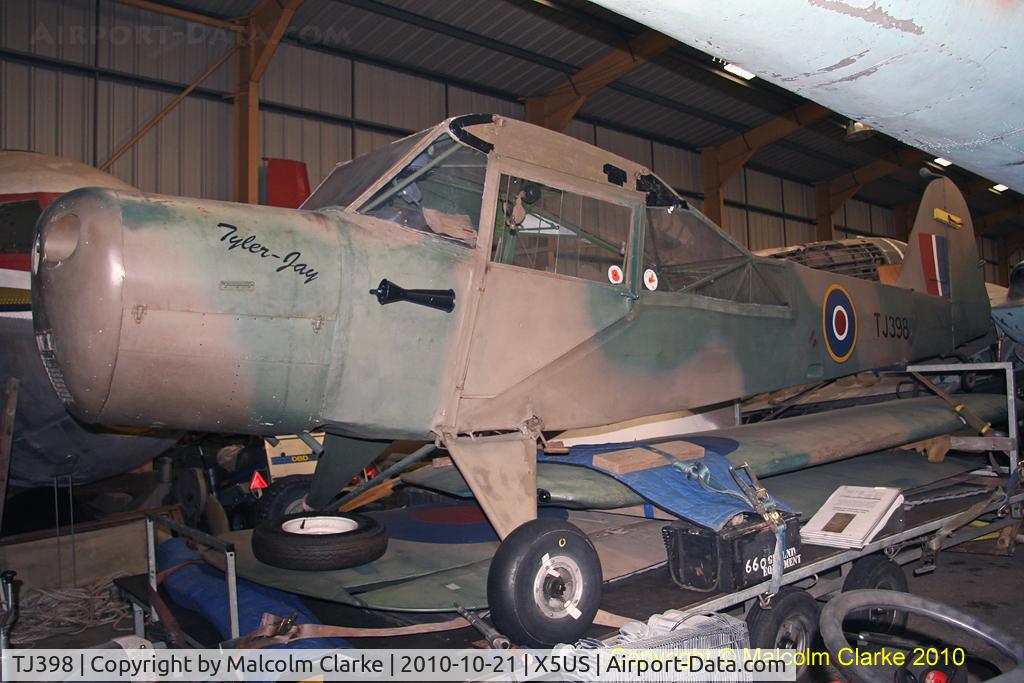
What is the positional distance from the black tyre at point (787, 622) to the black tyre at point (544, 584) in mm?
980

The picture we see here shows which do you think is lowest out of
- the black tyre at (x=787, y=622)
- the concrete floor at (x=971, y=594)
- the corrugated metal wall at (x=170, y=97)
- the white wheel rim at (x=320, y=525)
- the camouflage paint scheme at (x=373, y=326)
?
the concrete floor at (x=971, y=594)

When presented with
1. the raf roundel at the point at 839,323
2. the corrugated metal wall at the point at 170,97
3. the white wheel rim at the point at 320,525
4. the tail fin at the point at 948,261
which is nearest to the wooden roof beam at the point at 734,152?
the corrugated metal wall at the point at 170,97

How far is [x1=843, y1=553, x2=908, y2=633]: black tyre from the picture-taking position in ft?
15.5

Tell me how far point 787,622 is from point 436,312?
2.51 metres

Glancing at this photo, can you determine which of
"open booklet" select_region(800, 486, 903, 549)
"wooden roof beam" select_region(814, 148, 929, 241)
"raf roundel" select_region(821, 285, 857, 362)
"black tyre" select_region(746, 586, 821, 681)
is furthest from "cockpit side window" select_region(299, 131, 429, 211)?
"wooden roof beam" select_region(814, 148, 929, 241)

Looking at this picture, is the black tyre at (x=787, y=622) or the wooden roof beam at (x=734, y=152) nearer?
the black tyre at (x=787, y=622)

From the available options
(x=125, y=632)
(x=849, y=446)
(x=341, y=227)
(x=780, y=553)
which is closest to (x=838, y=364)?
(x=849, y=446)

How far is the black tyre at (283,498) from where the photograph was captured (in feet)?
17.6

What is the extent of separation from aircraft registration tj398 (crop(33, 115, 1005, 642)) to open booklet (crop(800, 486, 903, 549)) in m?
0.54

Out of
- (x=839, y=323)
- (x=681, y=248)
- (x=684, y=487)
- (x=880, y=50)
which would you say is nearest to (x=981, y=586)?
(x=839, y=323)

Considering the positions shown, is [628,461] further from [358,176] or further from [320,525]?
[358,176]

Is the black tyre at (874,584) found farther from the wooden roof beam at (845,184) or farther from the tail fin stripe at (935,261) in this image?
the wooden roof beam at (845,184)

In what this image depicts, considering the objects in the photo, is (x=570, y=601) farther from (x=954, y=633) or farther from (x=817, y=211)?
(x=817, y=211)

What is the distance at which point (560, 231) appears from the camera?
14.6 ft
